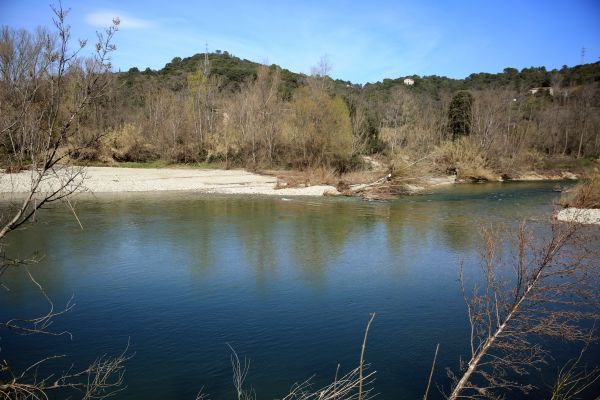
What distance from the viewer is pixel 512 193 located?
97.8 feet

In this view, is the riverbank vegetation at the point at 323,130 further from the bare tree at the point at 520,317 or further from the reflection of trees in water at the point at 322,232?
the bare tree at the point at 520,317

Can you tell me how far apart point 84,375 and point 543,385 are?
22.9ft

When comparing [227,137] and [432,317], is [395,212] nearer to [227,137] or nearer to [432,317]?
[432,317]

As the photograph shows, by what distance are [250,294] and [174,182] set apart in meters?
22.7

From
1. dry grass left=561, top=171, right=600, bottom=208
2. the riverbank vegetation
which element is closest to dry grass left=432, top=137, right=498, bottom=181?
the riverbank vegetation

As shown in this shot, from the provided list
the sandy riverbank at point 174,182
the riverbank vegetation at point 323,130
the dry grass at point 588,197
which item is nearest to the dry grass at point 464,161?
the riverbank vegetation at point 323,130

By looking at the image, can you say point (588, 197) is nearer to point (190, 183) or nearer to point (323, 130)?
point (323, 130)

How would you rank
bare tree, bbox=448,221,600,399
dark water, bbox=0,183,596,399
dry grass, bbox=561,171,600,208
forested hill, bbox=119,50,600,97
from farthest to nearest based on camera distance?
1. forested hill, bbox=119,50,600,97
2. dry grass, bbox=561,171,600,208
3. dark water, bbox=0,183,596,399
4. bare tree, bbox=448,221,600,399

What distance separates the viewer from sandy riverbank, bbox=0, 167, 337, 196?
27.7m

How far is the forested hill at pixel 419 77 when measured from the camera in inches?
2768

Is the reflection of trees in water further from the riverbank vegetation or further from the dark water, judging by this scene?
the riverbank vegetation

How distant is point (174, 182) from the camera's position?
31594 millimetres

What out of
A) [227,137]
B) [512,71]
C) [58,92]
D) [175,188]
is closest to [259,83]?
[227,137]

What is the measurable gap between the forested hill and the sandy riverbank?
28569 millimetres
